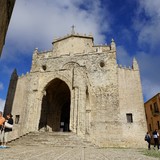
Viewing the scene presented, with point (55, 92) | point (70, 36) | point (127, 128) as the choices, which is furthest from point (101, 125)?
point (70, 36)

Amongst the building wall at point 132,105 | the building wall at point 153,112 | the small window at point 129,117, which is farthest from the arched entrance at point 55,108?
the building wall at point 153,112

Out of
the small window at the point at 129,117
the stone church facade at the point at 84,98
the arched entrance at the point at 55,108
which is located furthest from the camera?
the arched entrance at the point at 55,108

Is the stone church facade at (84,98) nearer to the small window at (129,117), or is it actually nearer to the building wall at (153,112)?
the small window at (129,117)

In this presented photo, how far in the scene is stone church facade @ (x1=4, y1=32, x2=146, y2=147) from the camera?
1399cm

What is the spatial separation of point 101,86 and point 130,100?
11.1ft

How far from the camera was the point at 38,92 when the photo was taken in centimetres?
1484

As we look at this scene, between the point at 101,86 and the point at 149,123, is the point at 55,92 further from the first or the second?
the point at 149,123

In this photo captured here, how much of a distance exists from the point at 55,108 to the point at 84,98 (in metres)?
7.62

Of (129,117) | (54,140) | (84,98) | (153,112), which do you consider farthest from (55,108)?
(153,112)

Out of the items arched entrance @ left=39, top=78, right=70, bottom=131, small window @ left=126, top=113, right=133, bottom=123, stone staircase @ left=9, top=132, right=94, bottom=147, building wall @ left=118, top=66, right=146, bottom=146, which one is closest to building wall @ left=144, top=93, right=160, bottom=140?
building wall @ left=118, top=66, right=146, bottom=146

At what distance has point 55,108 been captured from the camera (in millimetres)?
19844

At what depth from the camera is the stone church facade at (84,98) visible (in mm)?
13992

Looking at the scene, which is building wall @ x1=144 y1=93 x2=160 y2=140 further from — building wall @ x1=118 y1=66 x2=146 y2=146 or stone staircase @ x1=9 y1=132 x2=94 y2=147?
stone staircase @ x1=9 y1=132 x2=94 y2=147

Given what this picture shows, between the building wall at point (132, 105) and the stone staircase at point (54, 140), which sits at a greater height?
the building wall at point (132, 105)
